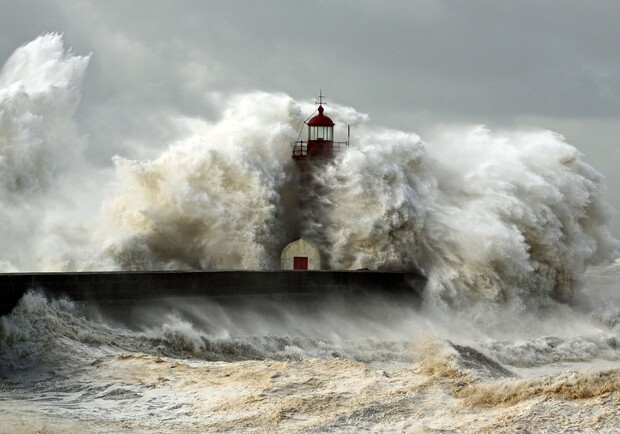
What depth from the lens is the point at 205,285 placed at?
13.7 m

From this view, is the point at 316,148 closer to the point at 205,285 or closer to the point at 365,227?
the point at 365,227

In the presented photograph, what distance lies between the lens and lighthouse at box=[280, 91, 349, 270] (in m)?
19.2

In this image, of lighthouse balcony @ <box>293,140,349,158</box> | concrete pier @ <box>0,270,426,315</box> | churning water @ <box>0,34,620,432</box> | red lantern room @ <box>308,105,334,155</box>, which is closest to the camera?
concrete pier @ <box>0,270,426,315</box>

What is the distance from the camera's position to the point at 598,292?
863 inches

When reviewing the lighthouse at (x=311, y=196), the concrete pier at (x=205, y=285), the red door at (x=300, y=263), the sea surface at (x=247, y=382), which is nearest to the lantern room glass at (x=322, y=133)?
the lighthouse at (x=311, y=196)

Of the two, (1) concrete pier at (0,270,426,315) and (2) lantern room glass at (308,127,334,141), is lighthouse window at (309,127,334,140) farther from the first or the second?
(1) concrete pier at (0,270,426,315)

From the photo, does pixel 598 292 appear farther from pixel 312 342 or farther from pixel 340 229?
pixel 312 342

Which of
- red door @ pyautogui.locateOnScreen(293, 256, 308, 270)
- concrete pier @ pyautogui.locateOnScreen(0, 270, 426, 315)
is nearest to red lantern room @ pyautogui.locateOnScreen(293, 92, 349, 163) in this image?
red door @ pyautogui.locateOnScreen(293, 256, 308, 270)

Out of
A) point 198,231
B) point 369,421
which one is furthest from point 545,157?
point 369,421

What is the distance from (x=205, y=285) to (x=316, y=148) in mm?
6581

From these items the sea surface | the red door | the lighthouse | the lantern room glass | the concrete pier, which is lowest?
the sea surface

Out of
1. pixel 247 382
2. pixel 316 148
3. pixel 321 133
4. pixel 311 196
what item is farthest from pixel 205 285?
pixel 321 133

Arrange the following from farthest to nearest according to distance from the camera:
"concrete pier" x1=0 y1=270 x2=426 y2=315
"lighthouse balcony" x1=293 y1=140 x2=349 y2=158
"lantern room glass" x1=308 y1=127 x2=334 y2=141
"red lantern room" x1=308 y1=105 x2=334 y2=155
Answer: "lantern room glass" x1=308 y1=127 x2=334 y2=141, "red lantern room" x1=308 y1=105 x2=334 y2=155, "lighthouse balcony" x1=293 y1=140 x2=349 y2=158, "concrete pier" x1=0 y1=270 x2=426 y2=315

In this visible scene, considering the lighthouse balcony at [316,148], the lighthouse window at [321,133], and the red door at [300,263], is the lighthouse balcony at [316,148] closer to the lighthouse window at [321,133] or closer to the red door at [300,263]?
the lighthouse window at [321,133]
